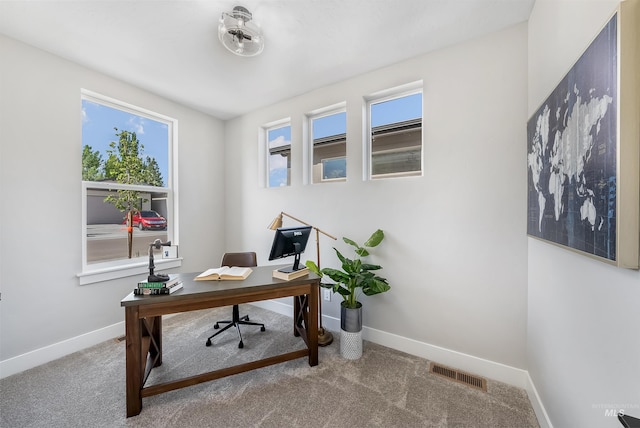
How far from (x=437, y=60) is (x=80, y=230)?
12.5ft

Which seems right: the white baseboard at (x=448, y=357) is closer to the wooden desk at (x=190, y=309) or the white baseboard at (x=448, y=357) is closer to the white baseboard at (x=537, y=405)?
the white baseboard at (x=537, y=405)

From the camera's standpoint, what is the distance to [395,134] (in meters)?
2.56

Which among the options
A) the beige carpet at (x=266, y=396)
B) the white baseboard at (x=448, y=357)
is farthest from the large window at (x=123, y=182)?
the white baseboard at (x=448, y=357)

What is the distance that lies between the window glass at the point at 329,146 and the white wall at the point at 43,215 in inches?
88.4

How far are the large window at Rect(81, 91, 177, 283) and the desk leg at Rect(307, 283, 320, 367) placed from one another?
2190 mm

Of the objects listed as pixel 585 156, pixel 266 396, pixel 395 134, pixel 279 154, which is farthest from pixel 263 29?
pixel 266 396

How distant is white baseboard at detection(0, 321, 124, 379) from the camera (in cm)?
199

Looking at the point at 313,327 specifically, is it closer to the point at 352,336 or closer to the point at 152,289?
the point at 352,336

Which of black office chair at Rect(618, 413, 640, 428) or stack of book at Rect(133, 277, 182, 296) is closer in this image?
black office chair at Rect(618, 413, 640, 428)

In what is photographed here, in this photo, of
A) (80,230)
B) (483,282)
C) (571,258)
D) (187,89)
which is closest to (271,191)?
(187,89)

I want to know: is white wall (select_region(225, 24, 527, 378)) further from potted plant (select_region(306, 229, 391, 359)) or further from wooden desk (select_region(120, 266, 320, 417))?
wooden desk (select_region(120, 266, 320, 417))

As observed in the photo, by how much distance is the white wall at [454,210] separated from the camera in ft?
6.21

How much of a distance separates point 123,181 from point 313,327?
2.73 meters

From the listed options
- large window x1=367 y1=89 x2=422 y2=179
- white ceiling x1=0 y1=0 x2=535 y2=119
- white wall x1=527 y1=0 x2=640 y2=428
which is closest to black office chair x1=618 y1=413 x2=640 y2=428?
white wall x1=527 y1=0 x2=640 y2=428
